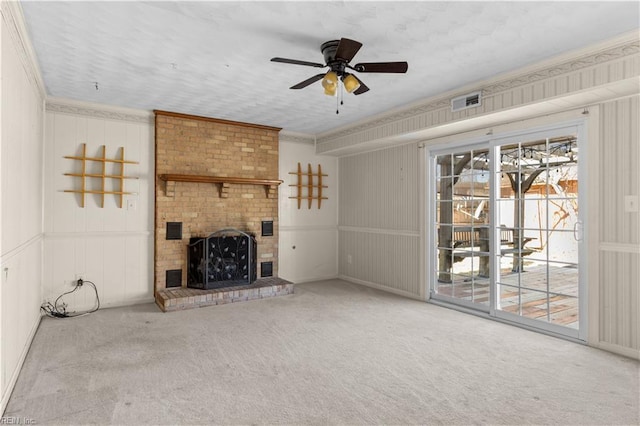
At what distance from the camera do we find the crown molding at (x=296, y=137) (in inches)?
242

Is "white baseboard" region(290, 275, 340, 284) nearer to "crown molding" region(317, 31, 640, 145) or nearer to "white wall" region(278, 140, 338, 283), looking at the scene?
"white wall" region(278, 140, 338, 283)

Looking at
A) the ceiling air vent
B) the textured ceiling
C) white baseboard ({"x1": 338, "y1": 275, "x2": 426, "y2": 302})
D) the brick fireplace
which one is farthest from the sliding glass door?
the brick fireplace

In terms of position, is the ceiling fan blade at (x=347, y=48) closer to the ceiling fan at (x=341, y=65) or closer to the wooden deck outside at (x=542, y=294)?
the ceiling fan at (x=341, y=65)

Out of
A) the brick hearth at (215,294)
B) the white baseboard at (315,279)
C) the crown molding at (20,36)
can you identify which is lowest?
the white baseboard at (315,279)

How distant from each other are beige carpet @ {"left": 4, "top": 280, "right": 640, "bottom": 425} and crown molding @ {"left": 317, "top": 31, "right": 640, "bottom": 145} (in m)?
2.43

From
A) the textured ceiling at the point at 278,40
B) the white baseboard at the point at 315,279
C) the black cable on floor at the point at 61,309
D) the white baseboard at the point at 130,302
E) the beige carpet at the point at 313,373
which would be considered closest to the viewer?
the beige carpet at the point at 313,373

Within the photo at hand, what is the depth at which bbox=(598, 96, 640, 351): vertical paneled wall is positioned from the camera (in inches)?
123

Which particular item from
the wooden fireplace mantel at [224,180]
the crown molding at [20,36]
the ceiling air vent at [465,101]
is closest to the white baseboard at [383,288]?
the wooden fireplace mantel at [224,180]

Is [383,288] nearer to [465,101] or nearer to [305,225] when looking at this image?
[305,225]

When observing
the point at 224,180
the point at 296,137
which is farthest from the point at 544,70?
the point at 224,180

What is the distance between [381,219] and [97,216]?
3927 mm

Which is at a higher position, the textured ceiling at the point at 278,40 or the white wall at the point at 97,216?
the textured ceiling at the point at 278,40

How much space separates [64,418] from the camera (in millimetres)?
2234

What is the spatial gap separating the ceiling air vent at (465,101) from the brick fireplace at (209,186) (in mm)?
2835
